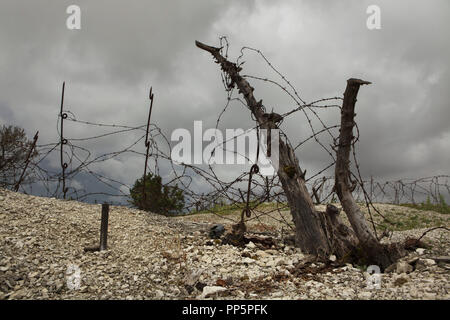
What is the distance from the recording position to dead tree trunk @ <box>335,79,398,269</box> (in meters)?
3.88

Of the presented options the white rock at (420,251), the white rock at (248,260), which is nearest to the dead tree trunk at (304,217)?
the white rock at (248,260)

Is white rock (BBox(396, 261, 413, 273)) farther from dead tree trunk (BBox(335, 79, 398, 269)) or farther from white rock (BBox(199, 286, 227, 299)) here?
white rock (BBox(199, 286, 227, 299))

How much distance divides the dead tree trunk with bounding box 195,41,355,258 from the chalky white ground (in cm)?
27

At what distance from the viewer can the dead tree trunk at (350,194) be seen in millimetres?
3875

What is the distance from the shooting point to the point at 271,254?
455 centimetres

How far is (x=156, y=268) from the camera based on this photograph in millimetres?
3992

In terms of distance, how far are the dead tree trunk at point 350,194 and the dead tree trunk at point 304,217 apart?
10.5 inches

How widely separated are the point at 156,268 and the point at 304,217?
6.41 feet
